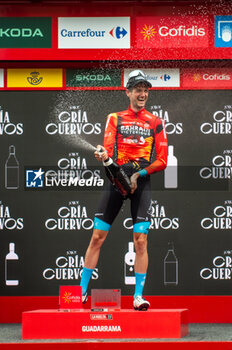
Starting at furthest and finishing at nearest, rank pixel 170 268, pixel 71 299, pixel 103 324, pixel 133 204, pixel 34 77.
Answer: pixel 34 77 → pixel 170 268 → pixel 133 204 → pixel 71 299 → pixel 103 324

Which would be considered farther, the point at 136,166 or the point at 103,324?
the point at 136,166

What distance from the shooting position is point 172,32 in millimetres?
8023

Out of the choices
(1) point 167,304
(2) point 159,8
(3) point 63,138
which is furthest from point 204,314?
(2) point 159,8

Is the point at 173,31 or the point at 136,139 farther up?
the point at 173,31

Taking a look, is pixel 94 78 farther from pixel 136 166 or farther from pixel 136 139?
pixel 136 166

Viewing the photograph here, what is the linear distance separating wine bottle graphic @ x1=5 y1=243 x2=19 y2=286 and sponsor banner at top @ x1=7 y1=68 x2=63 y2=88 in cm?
168

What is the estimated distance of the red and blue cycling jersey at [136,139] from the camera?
21.8ft

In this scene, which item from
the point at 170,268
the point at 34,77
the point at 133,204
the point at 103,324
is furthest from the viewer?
the point at 34,77

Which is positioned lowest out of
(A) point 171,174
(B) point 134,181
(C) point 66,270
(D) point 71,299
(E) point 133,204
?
(D) point 71,299

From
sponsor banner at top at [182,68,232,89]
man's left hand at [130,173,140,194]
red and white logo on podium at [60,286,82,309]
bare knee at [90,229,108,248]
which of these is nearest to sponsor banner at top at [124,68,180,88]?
sponsor banner at top at [182,68,232,89]

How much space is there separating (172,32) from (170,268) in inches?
93.2

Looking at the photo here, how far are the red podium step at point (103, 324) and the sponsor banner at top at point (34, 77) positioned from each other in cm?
264

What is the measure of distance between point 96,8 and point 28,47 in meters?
0.79

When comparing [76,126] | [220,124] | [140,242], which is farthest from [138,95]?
[220,124]
